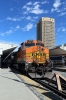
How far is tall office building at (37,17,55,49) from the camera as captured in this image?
91562 mm

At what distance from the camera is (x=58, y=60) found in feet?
146

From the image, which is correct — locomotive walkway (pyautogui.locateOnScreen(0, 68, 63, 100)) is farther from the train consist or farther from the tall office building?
the tall office building

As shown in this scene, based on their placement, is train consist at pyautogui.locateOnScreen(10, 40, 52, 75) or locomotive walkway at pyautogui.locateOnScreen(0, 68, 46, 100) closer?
locomotive walkway at pyautogui.locateOnScreen(0, 68, 46, 100)

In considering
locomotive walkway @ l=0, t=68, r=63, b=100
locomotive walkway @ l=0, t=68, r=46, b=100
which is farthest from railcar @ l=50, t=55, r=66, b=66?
locomotive walkway @ l=0, t=68, r=46, b=100

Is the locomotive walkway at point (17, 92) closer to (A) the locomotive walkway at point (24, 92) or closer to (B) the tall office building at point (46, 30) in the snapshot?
(A) the locomotive walkway at point (24, 92)

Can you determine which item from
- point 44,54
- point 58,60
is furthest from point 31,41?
point 58,60

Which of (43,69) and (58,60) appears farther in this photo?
(58,60)

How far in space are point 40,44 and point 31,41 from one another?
922mm

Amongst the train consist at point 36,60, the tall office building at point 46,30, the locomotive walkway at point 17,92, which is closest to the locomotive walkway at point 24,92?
the locomotive walkway at point 17,92

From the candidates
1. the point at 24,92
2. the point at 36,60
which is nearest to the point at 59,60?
the point at 36,60

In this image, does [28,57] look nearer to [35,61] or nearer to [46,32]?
[35,61]

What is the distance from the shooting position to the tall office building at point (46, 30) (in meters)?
91.6

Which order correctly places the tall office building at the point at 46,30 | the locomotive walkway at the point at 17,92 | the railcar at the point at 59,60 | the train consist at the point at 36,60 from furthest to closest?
1. the tall office building at the point at 46,30
2. the railcar at the point at 59,60
3. the train consist at the point at 36,60
4. the locomotive walkway at the point at 17,92

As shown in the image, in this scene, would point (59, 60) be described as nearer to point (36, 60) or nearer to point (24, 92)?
point (36, 60)
